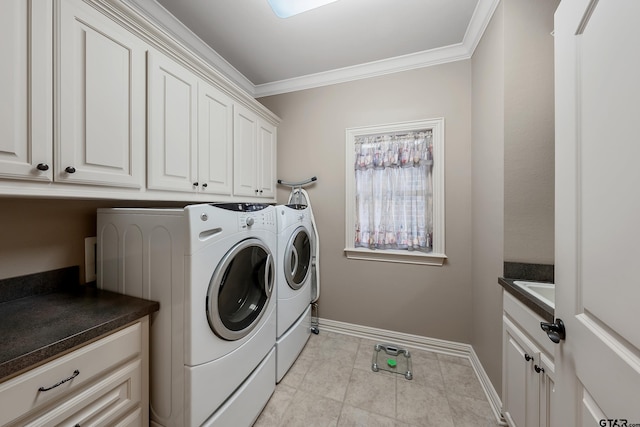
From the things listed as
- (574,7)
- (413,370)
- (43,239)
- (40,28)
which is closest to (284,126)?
(40,28)

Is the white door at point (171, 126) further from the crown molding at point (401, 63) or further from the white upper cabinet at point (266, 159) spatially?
the crown molding at point (401, 63)

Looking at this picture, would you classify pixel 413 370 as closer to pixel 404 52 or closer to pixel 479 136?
pixel 479 136

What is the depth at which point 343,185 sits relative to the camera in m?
2.29

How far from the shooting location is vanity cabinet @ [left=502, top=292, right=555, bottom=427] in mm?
953

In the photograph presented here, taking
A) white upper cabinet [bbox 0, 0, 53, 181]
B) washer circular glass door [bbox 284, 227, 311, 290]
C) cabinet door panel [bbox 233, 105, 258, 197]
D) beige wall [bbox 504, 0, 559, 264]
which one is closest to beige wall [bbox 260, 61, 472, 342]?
washer circular glass door [bbox 284, 227, 311, 290]

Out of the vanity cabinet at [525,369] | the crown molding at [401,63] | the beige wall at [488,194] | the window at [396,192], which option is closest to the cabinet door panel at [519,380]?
the vanity cabinet at [525,369]

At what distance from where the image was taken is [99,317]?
0.93 m

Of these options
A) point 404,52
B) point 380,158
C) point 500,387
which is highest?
point 404,52

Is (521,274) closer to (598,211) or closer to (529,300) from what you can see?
(529,300)

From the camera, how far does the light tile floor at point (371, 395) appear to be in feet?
4.51

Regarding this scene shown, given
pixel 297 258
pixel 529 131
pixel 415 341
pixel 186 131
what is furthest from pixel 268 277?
pixel 529 131

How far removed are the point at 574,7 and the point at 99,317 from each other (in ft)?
6.44

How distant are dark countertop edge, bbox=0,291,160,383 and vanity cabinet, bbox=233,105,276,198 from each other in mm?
1091

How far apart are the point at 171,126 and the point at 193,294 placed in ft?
3.23
